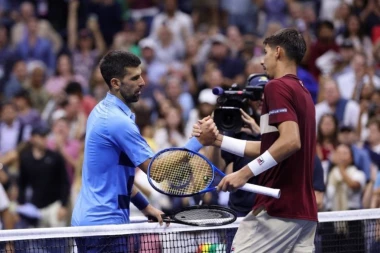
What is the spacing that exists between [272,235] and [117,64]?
5.68 ft

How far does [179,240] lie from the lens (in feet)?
24.5

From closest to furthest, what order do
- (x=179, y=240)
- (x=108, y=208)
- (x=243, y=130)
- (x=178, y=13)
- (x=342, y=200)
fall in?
(x=108, y=208) → (x=179, y=240) → (x=243, y=130) → (x=342, y=200) → (x=178, y=13)

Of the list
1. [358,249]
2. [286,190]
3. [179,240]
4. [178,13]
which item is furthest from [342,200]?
[178,13]

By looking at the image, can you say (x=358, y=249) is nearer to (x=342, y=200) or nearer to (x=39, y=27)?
(x=342, y=200)

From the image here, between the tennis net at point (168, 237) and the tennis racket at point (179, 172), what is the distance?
524 mm

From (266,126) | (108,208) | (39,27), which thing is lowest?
(108,208)

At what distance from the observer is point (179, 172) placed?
6688mm

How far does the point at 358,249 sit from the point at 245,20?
35.0 feet

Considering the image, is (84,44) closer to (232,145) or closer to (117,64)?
(117,64)

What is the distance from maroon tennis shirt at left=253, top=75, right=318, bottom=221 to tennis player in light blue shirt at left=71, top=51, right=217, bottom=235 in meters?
0.53

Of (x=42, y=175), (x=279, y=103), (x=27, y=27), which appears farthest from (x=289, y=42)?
(x=27, y=27)

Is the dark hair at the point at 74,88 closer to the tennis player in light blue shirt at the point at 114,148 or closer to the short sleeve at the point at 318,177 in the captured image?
the short sleeve at the point at 318,177

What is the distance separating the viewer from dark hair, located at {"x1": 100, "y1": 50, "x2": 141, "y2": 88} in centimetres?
699

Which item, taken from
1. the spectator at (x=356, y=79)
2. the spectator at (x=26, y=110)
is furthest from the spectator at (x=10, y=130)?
the spectator at (x=356, y=79)
